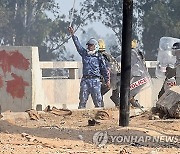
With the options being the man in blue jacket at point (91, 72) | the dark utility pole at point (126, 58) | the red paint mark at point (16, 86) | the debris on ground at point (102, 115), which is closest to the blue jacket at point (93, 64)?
the man in blue jacket at point (91, 72)

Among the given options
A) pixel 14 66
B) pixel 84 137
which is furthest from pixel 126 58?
pixel 14 66

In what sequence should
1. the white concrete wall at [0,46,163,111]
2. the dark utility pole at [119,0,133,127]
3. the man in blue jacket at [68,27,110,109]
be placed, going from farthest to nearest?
the white concrete wall at [0,46,163,111] < the man in blue jacket at [68,27,110,109] < the dark utility pole at [119,0,133,127]

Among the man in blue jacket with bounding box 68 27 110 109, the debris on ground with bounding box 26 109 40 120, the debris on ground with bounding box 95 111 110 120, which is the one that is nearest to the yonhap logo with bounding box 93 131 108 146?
the debris on ground with bounding box 95 111 110 120

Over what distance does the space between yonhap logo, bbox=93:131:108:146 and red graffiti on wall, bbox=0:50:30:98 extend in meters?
5.18

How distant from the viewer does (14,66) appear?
13.6m

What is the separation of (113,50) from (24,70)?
2116 cm

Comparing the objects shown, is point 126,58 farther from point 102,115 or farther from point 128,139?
point 102,115

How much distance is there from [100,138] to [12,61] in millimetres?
5763

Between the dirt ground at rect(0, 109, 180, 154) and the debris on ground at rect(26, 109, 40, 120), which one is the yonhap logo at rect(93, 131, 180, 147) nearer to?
the dirt ground at rect(0, 109, 180, 154)

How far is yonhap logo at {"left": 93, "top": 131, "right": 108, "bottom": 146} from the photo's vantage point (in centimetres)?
789

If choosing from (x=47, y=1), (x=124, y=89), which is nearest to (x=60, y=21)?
(x=47, y=1)

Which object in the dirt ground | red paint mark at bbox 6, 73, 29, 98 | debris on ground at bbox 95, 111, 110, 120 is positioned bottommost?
debris on ground at bbox 95, 111, 110, 120

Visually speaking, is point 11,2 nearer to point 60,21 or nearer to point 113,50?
point 60,21

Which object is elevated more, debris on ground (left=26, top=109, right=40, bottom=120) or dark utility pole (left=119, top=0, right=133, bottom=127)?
dark utility pole (left=119, top=0, right=133, bottom=127)
